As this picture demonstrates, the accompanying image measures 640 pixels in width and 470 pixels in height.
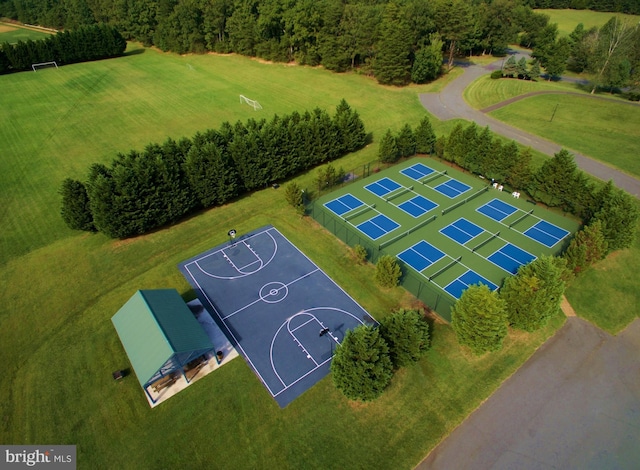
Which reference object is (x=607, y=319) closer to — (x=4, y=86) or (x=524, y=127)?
(x=524, y=127)

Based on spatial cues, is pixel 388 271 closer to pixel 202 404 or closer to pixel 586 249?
pixel 586 249

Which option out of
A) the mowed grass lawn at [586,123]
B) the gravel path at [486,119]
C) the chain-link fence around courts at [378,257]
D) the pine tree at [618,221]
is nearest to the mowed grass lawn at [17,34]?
the gravel path at [486,119]

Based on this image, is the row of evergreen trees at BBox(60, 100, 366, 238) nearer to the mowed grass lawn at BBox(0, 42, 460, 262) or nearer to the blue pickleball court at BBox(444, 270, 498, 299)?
the mowed grass lawn at BBox(0, 42, 460, 262)

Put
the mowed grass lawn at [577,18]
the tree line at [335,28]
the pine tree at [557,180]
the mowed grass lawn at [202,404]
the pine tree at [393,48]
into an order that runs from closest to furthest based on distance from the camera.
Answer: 1. the mowed grass lawn at [202,404]
2. the pine tree at [557,180]
3. the pine tree at [393,48]
4. the tree line at [335,28]
5. the mowed grass lawn at [577,18]

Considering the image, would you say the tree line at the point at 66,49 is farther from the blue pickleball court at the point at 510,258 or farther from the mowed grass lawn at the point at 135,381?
the blue pickleball court at the point at 510,258

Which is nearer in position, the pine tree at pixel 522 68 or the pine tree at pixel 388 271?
the pine tree at pixel 388 271

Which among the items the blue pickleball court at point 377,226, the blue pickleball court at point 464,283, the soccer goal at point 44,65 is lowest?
the blue pickleball court at point 464,283

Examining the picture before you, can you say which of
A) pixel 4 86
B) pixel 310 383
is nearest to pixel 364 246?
pixel 310 383
